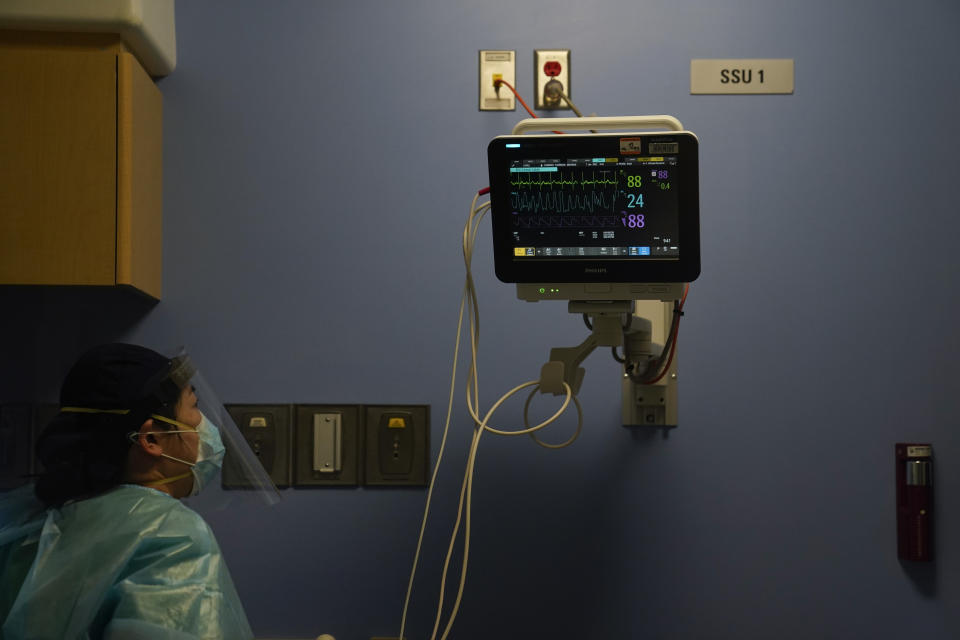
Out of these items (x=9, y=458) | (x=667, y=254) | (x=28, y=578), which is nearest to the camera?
(x=28, y=578)

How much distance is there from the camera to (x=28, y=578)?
1.25 m

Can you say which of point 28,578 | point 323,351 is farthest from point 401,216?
point 28,578

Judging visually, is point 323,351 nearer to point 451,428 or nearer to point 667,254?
point 451,428

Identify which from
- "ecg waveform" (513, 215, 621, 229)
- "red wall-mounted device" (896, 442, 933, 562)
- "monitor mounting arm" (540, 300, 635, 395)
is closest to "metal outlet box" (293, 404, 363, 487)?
"monitor mounting arm" (540, 300, 635, 395)

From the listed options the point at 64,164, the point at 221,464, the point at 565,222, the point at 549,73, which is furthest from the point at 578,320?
the point at 64,164

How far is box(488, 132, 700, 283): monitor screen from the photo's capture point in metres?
1.41

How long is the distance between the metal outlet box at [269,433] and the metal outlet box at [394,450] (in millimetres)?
202

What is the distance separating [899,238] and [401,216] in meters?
1.28

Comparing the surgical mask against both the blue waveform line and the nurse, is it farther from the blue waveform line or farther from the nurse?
the blue waveform line

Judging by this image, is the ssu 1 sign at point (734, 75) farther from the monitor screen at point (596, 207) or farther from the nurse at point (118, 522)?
the nurse at point (118, 522)

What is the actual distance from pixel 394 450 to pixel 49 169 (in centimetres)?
101

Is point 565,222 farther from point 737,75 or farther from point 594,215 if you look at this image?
point 737,75

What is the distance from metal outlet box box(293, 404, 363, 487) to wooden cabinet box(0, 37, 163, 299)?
0.55 meters

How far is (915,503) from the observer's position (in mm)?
1882
